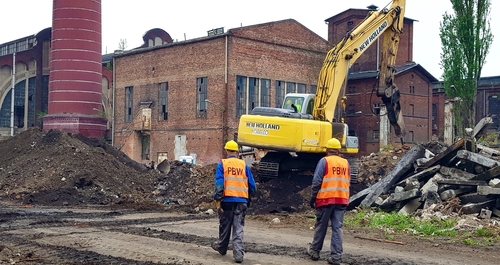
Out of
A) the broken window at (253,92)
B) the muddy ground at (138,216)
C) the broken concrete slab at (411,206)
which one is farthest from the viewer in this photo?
the broken window at (253,92)

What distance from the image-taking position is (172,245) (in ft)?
35.4

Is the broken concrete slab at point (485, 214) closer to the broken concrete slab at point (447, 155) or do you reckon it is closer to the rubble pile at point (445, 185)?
the rubble pile at point (445, 185)

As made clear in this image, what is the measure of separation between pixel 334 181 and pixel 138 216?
8628mm

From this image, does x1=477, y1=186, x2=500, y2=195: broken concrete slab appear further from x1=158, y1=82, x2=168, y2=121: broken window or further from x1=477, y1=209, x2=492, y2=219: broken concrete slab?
x1=158, y1=82, x2=168, y2=121: broken window

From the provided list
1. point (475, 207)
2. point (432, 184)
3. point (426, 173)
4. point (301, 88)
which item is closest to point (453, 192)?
point (432, 184)

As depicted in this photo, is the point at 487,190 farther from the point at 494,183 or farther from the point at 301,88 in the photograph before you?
the point at 301,88

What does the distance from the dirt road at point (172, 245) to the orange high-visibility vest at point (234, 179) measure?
3.27 feet

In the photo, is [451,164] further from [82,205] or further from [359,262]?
[82,205]

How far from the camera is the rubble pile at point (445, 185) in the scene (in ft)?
45.5

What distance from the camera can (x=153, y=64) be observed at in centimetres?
4259

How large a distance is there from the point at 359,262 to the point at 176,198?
11976mm

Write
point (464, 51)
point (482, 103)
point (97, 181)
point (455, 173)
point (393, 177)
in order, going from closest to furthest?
point (455, 173)
point (393, 177)
point (97, 181)
point (464, 51)
point (482, 103)

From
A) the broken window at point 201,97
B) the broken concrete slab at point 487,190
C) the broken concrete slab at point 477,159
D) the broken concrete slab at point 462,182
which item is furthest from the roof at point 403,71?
the broken concrete slab at point 487,190

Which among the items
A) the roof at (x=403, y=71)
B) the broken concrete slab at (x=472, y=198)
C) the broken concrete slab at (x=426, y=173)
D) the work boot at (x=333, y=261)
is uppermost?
the roof at (x=403, y=71)
